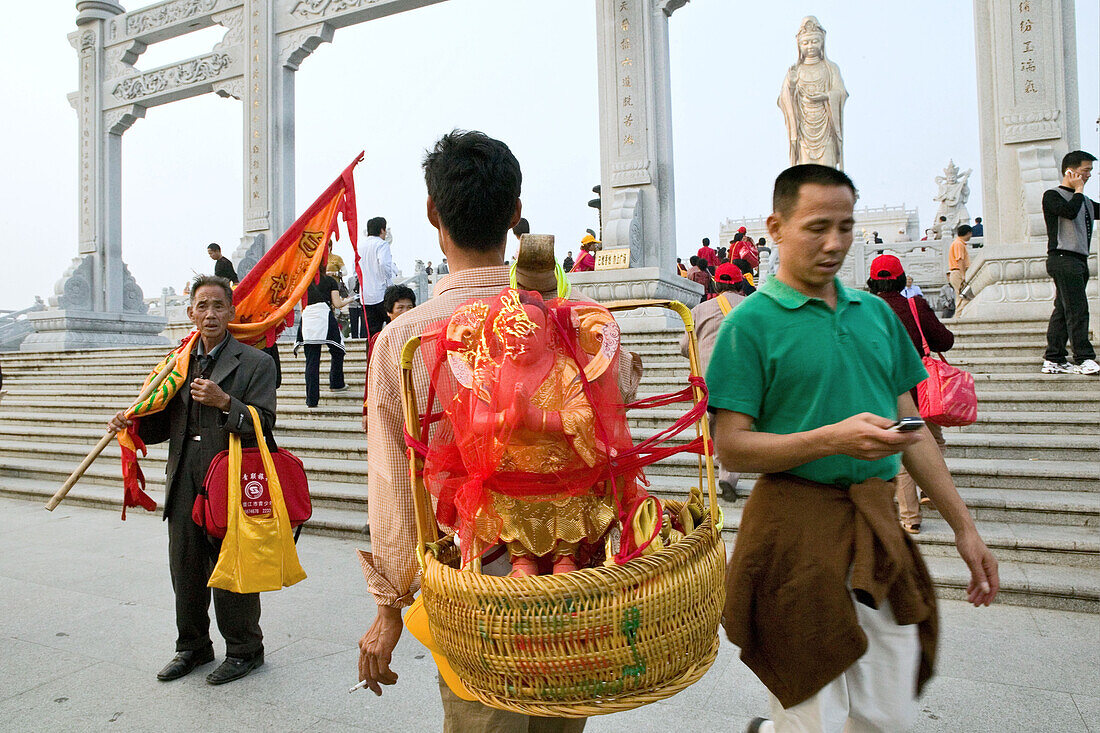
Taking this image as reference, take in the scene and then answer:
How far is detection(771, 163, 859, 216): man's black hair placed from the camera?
1.52m

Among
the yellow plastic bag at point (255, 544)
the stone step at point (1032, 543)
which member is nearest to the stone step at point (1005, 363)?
the stone step at point (1032, 543)

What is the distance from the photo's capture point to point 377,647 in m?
1.37

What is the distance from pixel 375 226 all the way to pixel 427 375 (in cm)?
644

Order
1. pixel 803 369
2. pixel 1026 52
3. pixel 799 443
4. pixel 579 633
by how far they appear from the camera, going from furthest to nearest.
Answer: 1. pixel 1026 52
2. pixel 803 369
3. pixel 799 443
4. pixel 579 633

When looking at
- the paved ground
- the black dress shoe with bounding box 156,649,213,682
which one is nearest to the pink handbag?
the paved ground

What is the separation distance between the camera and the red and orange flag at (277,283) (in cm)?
307

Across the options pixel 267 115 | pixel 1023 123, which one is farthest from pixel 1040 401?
pixel 267 115

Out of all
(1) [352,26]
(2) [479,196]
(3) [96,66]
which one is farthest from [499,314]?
(3) [96,66]

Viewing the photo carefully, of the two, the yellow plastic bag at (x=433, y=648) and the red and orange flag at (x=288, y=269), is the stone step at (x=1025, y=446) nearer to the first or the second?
the red and orange flag at (x=288, y=269)

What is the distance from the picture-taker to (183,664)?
283cm

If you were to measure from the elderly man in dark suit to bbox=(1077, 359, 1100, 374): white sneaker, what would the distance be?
17.4 feet

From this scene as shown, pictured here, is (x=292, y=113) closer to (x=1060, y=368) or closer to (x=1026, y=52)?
(x=1026, y=52)

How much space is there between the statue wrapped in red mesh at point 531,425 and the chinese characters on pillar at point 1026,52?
8148 mm

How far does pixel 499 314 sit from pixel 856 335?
79cm
